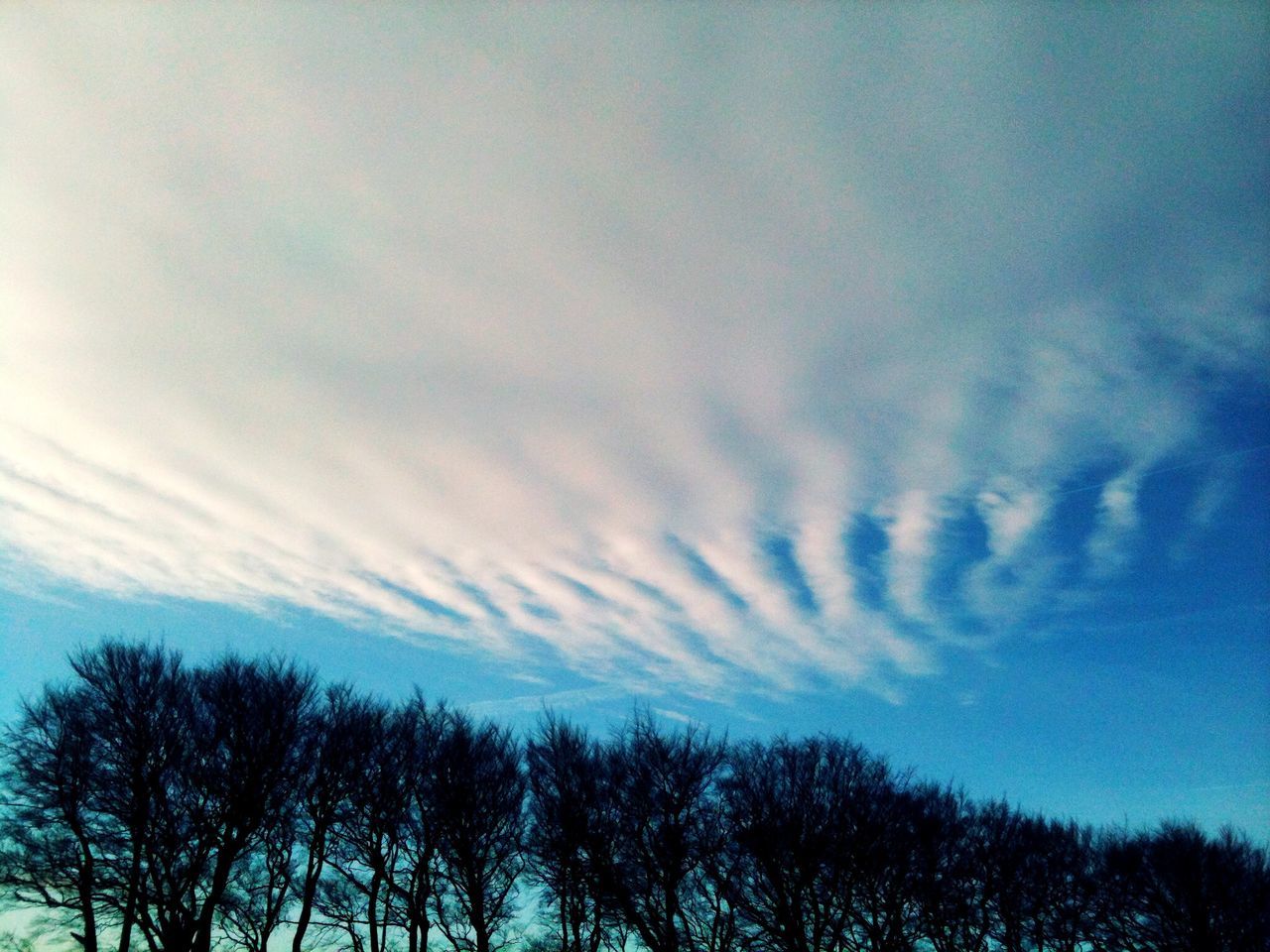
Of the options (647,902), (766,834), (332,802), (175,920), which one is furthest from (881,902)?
(175,920)

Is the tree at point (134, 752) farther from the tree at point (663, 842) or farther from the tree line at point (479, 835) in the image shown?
the tree at point (663, 842)

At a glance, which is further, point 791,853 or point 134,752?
point 791,853

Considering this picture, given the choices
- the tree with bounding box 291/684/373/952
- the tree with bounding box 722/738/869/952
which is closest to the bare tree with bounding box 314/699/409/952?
the tree with bounding box 291/684/373/952

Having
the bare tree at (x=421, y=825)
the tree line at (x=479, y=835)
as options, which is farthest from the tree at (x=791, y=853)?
the bare tree at (x=421, y=825)

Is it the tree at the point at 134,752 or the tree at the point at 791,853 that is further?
the tree at the point at 791,853

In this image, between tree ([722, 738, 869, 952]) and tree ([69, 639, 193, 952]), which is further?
tree ([722, 738, 869, 952])

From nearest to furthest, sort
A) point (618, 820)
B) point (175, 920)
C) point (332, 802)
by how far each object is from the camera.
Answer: point (175, 920), point (332, 802), point (618, 820)

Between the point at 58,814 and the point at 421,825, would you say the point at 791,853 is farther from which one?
the point at 58,814

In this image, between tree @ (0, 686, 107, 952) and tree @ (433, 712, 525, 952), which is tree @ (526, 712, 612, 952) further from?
tree @ (0, 686, 107, 952)

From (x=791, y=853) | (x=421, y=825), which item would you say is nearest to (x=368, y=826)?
(x=421, y=825)

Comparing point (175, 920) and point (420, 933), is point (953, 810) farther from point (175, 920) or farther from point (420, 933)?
point (175, 920)

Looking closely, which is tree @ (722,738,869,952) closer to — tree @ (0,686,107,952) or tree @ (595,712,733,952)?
tree @ (595,712,733,952)

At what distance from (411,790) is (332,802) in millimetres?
3283

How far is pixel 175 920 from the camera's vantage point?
25.6 meters
